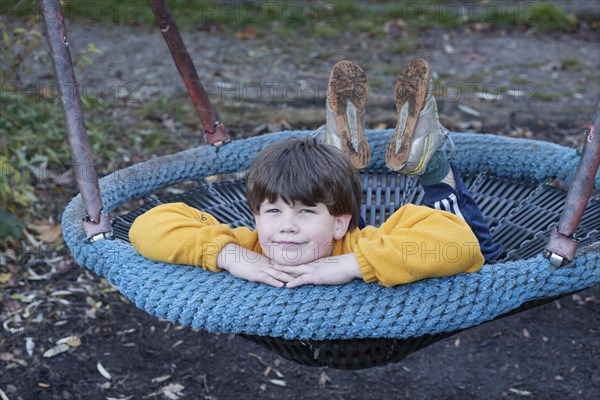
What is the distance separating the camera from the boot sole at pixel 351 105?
207 centimetres

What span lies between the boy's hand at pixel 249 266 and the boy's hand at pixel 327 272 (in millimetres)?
26

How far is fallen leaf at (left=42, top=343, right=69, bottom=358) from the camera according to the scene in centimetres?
262

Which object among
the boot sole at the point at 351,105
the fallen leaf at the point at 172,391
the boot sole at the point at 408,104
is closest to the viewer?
the boot sole at the point at 408,104

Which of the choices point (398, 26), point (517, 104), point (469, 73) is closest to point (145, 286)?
point (517, 104)

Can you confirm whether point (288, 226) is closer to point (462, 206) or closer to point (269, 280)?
point (269, 280)

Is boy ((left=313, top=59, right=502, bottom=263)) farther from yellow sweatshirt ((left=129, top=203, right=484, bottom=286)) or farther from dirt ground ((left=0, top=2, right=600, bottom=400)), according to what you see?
dirt ground ((left=0, top=2, right=600, bottom=400))

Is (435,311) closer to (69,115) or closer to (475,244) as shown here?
(475,244)

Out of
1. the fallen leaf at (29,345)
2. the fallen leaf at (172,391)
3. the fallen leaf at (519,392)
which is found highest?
the fallen leaf at (29,345)

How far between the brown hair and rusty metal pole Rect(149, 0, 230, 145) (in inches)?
28.1

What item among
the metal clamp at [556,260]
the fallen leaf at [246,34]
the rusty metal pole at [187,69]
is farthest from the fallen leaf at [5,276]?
the fallen leaf at [246,34]

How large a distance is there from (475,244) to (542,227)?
2.39ft

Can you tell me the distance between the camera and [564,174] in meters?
2.29

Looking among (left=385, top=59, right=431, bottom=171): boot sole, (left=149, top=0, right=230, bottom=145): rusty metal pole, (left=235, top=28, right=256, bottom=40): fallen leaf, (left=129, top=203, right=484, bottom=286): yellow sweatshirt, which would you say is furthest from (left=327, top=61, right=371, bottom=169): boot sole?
(left=235, top=28, right=256, bottom=40): fallen leaf

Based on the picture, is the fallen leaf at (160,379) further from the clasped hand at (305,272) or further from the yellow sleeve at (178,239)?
the clasped hand at (305,272)
